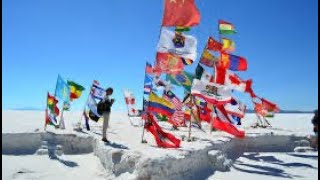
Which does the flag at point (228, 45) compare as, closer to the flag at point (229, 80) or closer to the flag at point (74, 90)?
the flag at point (229, 80)

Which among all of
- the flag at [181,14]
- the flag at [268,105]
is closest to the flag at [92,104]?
the flag at [181,14]

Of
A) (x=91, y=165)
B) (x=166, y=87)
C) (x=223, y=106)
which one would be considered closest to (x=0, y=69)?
(x=91, y=165)

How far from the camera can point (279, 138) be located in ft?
58.3

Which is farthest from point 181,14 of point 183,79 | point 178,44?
point 183,79

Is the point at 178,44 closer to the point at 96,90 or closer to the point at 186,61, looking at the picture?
the point at 186,61

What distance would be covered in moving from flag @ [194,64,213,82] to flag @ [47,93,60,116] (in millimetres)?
5594

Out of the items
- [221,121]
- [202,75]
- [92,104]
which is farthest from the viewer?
[92,104]

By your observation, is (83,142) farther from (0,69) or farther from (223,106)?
(0,69)

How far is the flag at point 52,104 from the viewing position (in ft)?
55.4

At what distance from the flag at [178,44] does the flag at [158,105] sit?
1.47 meters

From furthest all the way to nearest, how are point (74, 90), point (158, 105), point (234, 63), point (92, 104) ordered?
point (74, 90) → point (92, 104) → point (234, 63) → point (158, 105)

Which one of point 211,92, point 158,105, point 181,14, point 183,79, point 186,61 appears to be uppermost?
point 181,14

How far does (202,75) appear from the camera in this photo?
1539cm

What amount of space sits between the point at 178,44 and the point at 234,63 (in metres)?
3.67
